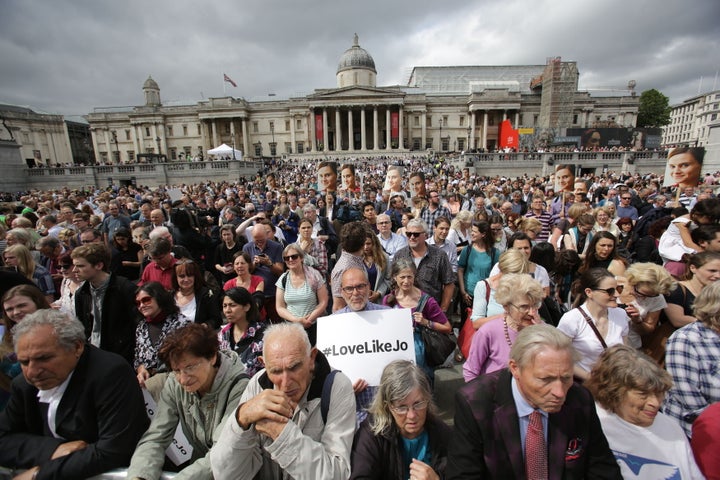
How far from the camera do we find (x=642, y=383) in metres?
1.84

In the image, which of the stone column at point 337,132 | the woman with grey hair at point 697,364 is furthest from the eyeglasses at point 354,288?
the stone column at point 337,132

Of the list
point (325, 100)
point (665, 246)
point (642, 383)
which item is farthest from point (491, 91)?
point (642, 383)

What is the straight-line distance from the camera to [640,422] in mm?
1904

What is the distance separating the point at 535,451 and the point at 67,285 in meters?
5.05

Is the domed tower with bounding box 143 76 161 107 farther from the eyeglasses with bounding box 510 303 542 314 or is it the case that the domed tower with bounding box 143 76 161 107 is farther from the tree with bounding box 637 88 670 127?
the tree with bounding box 637 88 670 127

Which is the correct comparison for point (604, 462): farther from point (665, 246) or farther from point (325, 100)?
point (325, 100)

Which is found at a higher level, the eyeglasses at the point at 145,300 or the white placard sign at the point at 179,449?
the eyeglasses at the point at 145,300

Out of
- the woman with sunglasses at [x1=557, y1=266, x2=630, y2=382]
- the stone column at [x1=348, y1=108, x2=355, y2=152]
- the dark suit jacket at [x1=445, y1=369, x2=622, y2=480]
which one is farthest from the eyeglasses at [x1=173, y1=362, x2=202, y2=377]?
the stone column at [x1=348, y1=108, x2=355, y2=152]

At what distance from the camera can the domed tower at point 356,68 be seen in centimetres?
6494

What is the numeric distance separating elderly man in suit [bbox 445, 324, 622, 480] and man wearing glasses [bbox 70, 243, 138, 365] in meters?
3.36

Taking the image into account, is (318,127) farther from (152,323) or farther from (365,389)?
(365,389)

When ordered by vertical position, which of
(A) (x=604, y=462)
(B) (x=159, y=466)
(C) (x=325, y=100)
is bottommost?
(B) (x=159, y=466)

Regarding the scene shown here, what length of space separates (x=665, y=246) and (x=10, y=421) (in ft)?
23.0

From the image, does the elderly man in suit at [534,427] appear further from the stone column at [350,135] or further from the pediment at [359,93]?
the pediment at [359,93]
